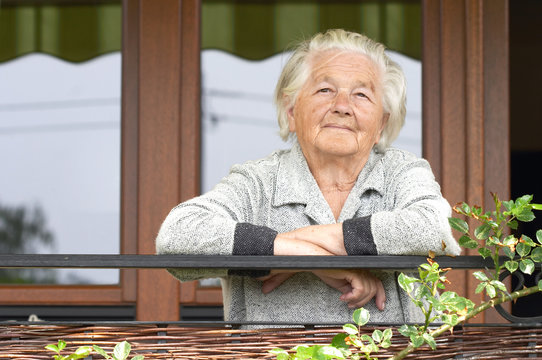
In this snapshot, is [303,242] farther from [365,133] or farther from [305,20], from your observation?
[305,20]

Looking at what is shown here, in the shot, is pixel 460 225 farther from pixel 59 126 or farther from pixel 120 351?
pixel 59 126

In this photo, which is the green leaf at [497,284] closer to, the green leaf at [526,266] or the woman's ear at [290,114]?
the green leaf at [526,266]

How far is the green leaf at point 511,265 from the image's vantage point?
63.4 inches

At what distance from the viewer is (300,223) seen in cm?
220

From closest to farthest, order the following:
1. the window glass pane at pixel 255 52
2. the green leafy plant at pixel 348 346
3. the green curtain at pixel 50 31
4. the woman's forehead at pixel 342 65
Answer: the green leafy plant at pixel 348 346 < the woman's forehead at pixel 342 65 < the window glass pane at pixel 255 52 < the green curtain at pixel 50 31

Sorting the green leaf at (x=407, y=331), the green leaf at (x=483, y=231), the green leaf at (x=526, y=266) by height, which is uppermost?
the green leaf at (x=483, y=231)

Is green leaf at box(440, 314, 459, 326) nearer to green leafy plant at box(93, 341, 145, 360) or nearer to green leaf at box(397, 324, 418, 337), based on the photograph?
green leaf at box(397, 324, 418, 337)

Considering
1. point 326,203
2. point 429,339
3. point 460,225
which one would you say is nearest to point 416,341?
point 429,339

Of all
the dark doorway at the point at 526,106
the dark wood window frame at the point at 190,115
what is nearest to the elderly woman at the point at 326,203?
the dark wood window frame at the point at 190,115

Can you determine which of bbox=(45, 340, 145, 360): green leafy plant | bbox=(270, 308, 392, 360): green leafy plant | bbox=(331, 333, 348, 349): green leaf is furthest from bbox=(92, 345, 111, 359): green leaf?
bbox=(331, 333, 348, 349): green leaf

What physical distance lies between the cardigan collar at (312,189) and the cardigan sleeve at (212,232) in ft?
0.43

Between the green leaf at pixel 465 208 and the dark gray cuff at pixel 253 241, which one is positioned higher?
the green leaf at pixel 465 208

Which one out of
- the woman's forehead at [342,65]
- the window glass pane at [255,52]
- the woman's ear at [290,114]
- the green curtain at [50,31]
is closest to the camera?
the woman's forehead at [342,65]

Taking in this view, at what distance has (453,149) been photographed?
144 inches
